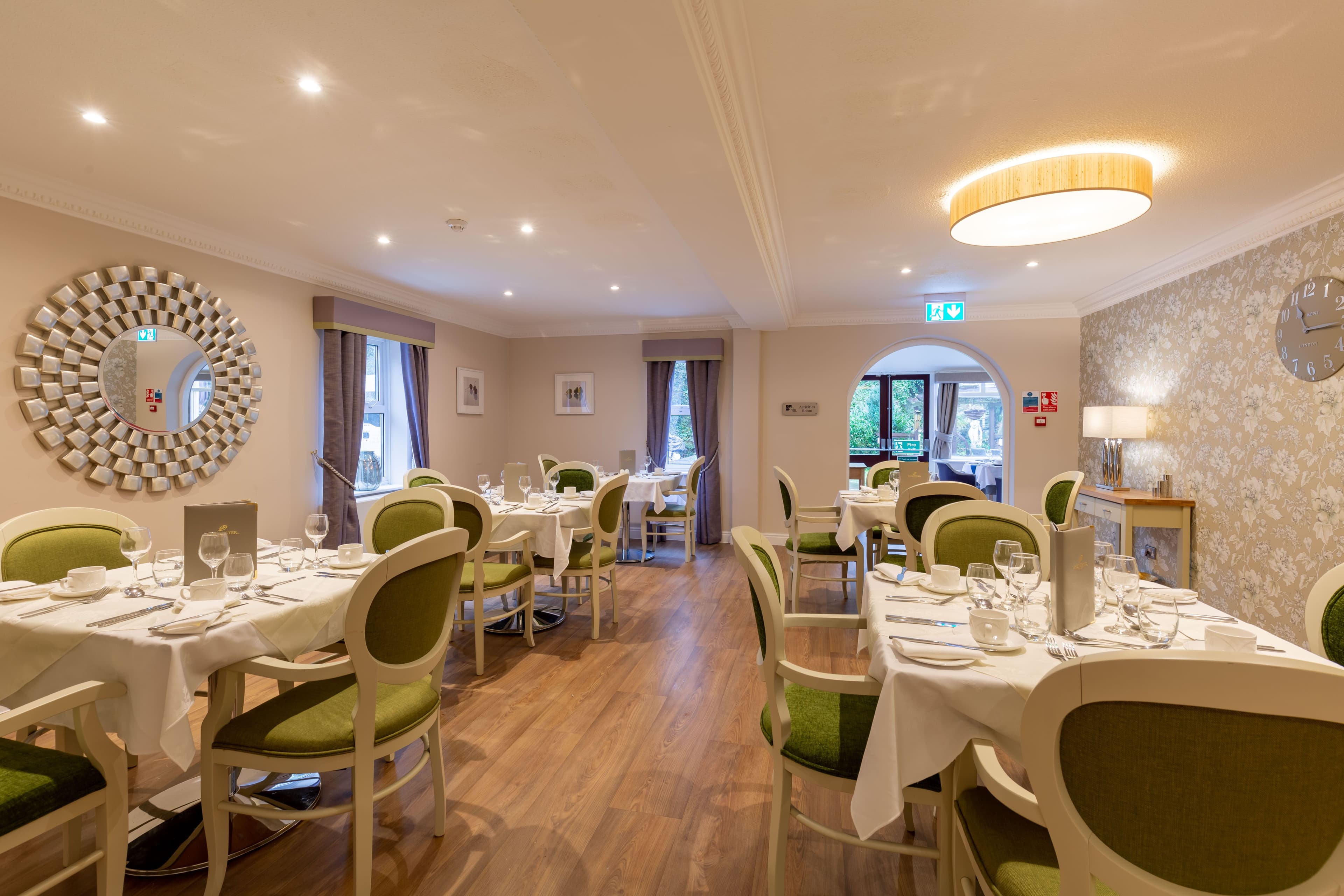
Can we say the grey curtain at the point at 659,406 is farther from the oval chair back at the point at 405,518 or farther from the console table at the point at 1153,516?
the oval chair back at the point at 405,518

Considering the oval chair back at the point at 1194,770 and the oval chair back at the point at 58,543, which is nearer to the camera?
the oval chair back at the point at 1194,770

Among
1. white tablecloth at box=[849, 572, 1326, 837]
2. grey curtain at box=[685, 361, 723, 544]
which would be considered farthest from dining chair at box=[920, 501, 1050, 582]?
grey curtain at box=[685, 361, 723, 544]

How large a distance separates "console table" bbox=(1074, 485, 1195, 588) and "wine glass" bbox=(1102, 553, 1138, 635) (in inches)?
139

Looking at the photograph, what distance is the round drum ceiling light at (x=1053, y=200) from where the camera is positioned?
2902mm

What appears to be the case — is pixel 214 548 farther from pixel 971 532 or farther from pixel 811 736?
pixel 971 532

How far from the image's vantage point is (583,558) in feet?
13.3

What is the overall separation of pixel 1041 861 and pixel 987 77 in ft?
8.34

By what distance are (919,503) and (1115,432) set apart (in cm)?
276

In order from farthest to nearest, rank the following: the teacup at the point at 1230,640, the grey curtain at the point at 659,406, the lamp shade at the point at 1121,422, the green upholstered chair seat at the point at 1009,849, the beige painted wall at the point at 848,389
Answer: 1. the grey curtain at the point at 659,406
2. the beige painted wall at the point at 848,389
3. the lamp shade at the point at 1121,422
4. the teacup at the point at 1230,640
5. the green upholstered chair seat at the point at 1009,849

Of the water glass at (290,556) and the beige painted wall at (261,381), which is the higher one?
the beige painted wall at (261,381)

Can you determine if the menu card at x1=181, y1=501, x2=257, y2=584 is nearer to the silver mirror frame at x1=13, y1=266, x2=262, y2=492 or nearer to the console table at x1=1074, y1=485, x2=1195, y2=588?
the silver mirror frame at x1=13, y1=266, x2=262, y2=492

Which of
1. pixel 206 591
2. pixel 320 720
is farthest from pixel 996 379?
pixel 206 591

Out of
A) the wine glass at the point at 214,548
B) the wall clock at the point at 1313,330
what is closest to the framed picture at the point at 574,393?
the wine glass at the point at 214,548

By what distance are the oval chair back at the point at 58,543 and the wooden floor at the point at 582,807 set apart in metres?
0.81
